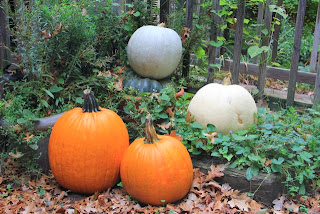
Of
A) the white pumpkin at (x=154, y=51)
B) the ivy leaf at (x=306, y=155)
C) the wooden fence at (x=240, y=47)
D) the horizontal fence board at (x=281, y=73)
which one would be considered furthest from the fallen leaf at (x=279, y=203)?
the white pumpkin at (x=154, y=51)

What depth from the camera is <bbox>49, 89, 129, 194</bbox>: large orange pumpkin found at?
2361 mm

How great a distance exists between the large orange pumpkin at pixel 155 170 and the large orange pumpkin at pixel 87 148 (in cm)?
14

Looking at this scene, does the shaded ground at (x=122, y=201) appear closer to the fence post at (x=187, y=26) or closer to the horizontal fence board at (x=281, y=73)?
the horizontal fence board at (x=281, y=73)

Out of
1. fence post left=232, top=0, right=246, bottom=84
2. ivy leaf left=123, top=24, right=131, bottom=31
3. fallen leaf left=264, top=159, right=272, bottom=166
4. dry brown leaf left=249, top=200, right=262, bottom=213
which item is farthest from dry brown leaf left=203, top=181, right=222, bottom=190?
ivy leaf left=123, top=24, right=131, bottom=31

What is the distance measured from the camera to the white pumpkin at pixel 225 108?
2744 mm

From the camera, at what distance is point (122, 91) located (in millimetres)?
3152

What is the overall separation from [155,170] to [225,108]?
87 cm

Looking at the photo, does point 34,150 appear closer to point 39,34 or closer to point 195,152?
point 39,34

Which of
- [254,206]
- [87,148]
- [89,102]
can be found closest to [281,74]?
[254,206]

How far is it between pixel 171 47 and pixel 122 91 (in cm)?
80

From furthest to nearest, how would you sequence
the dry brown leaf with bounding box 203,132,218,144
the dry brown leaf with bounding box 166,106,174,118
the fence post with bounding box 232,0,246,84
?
the fence post with bounding box 232,0,246,84
the dry brown leaf with bounding box 166,106,174,118
the dry brown leaf with bounding box 203,132,218,144

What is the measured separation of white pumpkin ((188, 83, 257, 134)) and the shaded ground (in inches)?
16.1

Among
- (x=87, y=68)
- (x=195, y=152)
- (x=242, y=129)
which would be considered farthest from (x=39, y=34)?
(x=242, y=129)

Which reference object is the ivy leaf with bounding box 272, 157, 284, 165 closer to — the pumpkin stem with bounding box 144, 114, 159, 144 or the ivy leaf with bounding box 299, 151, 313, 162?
the ivy leaf with bounding box 299, 151, 313, 162
